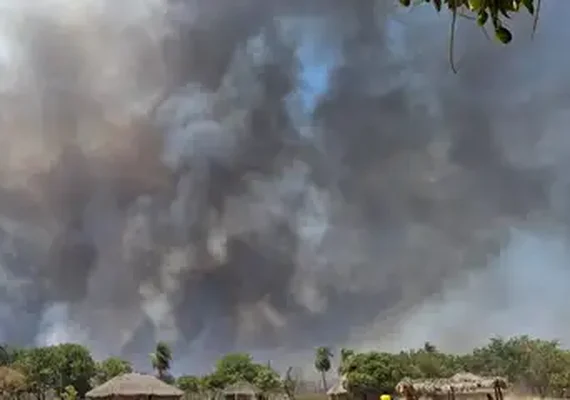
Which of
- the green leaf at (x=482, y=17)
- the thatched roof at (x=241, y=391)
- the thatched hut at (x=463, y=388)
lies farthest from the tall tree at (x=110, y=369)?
the green leaf at (x=482, y=17)

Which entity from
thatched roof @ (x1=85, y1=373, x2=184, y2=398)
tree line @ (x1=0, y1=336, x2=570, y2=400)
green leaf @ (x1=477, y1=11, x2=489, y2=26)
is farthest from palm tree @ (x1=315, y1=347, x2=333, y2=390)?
green leaf @ (x1=477, y1=11, x2=489, y2=26)

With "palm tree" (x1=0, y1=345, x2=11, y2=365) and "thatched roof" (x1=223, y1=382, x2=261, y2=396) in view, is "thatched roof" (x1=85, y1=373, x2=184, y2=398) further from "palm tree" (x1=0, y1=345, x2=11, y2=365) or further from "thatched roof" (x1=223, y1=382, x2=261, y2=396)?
"palm tree" (x1=0, y1=345, x2=11, y2=365)

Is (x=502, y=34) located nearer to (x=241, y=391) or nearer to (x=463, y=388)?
(x=463, y=388)

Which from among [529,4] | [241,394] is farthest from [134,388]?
[529,4]

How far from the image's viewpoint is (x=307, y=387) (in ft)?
315

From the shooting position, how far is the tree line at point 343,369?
224 ft

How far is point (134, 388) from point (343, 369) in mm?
31588

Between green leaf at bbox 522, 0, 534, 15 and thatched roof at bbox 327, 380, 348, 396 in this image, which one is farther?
thatched roof at bbox 327, 380, 348, 396

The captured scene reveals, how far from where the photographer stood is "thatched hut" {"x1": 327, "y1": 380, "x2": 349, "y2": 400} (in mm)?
70625

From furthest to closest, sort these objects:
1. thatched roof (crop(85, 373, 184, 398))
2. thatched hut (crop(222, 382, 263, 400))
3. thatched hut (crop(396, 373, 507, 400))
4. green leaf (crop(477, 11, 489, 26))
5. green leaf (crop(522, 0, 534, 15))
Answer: thatched hut (crop(222, 382, 263, 400)), thatched roof (crop(85, 373, 184, 398)), thatched hut (crop(396, 373, 507, 400)), green leaf (crop(477, 11, 489, 26)), green leaf (crop(522, 0, 534, 15))

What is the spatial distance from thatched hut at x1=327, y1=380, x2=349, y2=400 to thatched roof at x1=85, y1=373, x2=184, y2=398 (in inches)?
1066

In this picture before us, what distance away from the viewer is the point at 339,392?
71.3m

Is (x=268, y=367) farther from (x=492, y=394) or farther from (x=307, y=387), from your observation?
(x=492, y=394)

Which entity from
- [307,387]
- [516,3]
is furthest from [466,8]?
[307,387]
